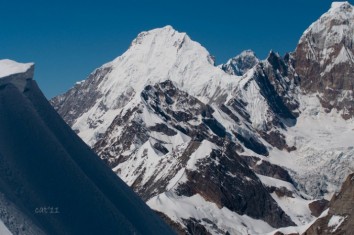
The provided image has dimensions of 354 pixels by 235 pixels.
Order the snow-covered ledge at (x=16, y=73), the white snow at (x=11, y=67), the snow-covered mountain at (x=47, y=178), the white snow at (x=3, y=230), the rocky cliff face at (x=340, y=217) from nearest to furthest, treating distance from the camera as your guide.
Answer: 1. the white snow at (x=3, y=230)
2. the snow-covered mountain at (x=47, y=178)
3. the snow-covered ledge at (x=16, y=73)
4. the white snow at (x=11, y=67)
5. the rocky cliff face at (x=340, y=217)

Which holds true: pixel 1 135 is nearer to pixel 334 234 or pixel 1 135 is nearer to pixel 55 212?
pixel 55 212

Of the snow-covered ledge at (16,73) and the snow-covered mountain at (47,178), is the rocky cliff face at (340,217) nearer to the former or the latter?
the snow-covered mountain at (47,178)

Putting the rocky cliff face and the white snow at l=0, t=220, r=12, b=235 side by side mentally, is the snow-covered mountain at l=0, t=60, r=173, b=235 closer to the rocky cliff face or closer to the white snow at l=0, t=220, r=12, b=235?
the white snow at l=0, t=220, r=12, b=235

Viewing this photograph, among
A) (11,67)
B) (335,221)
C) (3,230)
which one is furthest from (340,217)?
(3,230)

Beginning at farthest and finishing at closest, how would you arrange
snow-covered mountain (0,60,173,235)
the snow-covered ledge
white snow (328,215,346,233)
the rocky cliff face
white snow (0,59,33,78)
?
white snow (328,215,346,233), the rocky cliff face, white snow (0,59,33,78), the snow-covered ledge, snow-covered mountain (0,60,173,235)

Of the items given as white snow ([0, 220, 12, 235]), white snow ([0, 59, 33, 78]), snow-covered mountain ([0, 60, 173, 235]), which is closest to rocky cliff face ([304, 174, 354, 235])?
snow-covered mountain ([0, 60, 173, 235])

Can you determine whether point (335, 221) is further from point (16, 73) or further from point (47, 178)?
point (47, 178)

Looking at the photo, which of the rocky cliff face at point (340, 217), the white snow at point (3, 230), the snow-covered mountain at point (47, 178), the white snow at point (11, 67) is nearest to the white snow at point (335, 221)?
the rocky cliff face at point (340, 217)
